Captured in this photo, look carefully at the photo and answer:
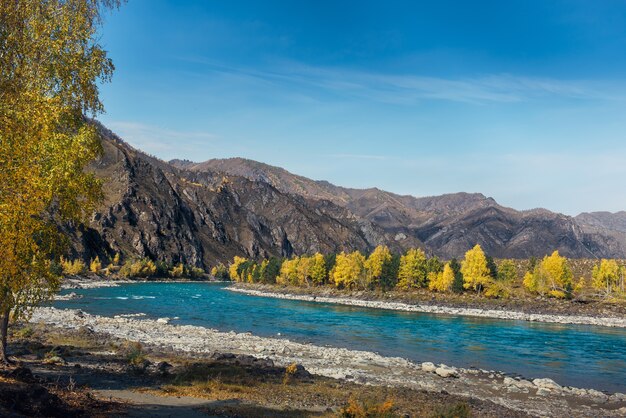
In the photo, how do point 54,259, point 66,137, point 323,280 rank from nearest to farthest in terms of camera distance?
1. point 66,137
2. point 54,259
3. point 323,280

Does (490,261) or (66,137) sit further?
(490,261)

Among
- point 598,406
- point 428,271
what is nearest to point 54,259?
point 598,406

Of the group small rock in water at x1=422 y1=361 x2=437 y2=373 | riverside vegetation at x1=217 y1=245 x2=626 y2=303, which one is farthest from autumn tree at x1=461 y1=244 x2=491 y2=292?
small rock in water at x1=422 y1=361 x2=437 y2=373

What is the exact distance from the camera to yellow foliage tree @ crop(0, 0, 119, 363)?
1353 centimetres

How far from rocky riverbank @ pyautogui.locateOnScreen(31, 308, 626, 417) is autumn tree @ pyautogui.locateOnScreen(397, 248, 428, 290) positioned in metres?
94.4

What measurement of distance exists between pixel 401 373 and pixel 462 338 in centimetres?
2783

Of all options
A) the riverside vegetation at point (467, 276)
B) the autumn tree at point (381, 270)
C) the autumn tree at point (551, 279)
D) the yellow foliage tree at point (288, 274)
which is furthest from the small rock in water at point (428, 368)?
the yellow foliage tree at point (288, 274)

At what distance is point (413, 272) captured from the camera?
461 feet

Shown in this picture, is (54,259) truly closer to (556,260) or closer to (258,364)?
(258,364)

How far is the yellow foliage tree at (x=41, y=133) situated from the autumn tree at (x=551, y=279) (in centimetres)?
12417

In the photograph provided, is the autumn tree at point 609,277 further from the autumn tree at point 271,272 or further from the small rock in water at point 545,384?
the small rock in water at point 545,384

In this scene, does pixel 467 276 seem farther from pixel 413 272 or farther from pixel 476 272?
pixel 413 272

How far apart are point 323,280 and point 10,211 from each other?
6210 inches

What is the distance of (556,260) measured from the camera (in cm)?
12912
